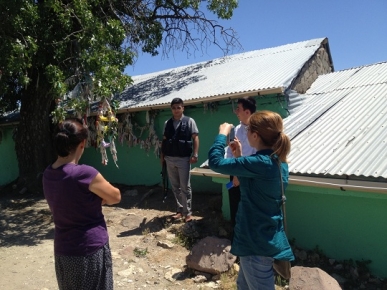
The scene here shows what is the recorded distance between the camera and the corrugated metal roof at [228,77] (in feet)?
23.4

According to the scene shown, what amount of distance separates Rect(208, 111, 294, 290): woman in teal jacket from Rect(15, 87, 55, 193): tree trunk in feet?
23.5

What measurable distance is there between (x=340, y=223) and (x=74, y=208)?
10.5ft

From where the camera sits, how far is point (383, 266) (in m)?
3.96

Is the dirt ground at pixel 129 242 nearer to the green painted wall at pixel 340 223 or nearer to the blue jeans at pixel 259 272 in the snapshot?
the green painted wall at pixel 340 223

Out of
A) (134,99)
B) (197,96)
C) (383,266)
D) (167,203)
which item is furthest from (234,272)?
(134,99)

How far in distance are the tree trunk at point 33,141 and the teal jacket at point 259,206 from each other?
716 cm

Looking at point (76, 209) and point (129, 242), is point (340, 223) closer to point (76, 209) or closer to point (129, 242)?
point (129, 242)

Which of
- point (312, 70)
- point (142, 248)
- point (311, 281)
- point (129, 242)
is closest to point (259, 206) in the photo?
point (311, 281)

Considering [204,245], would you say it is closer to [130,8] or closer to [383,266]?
[383,266]

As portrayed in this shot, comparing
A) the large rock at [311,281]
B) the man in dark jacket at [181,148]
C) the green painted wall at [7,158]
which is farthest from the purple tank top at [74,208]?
the green painted wall at [7,158]

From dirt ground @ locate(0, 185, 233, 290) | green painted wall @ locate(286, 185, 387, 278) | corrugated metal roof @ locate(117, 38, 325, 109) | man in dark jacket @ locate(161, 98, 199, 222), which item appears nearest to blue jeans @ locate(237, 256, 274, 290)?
dirt ground @ locate(0, 185, 233, 290)

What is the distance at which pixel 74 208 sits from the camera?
227cm

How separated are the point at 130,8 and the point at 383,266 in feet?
25.6

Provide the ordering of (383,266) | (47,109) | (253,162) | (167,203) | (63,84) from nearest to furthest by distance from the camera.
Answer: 1. (253,162)
2. (383,266)
3. (63,84)
4. (167,203)
5. (47,109)
